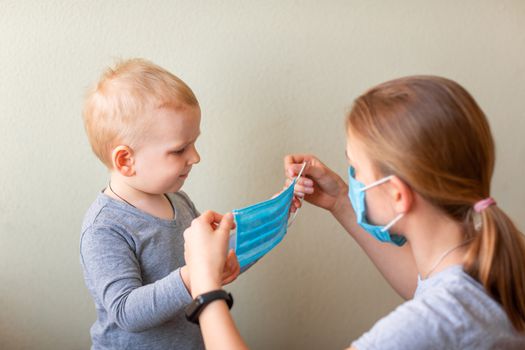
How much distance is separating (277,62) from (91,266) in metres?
0.71

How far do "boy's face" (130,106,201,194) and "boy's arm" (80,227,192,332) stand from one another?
14 centimetres

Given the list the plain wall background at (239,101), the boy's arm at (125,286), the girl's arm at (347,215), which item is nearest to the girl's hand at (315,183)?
the girl's arm at (347,215)

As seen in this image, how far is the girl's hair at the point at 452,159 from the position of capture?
0.85 metres

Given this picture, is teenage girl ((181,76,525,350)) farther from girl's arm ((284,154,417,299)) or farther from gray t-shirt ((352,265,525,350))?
girl's arm ((284,154,417,299))

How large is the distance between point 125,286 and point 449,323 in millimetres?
600

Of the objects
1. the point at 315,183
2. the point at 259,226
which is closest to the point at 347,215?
the point at 315,183

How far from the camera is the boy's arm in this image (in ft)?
3.20

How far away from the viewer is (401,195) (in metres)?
0.90

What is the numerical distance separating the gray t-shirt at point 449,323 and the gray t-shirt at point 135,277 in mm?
381

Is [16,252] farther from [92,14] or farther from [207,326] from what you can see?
[207,326]

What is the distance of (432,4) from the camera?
4.61 ft

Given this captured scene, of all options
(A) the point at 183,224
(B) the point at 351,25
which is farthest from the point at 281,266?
(B) the point at 351,25

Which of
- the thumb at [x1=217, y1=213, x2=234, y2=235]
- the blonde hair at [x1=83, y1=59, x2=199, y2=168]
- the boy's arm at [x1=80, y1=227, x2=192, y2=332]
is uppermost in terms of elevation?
the blonde hair at [x1=83, y1=59, x2=199, y2=168]

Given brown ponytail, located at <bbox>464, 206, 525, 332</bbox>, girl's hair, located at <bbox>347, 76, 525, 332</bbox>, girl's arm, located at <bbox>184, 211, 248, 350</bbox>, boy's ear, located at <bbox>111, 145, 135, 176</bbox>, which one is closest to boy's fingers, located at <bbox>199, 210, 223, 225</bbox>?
girl's arm, located at <bbox>184, 211, 248, 350</bbox>
